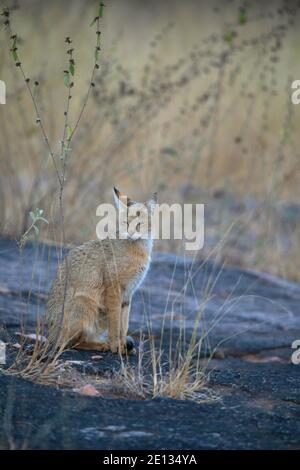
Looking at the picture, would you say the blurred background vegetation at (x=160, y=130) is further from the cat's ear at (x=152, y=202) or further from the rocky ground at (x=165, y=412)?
the rocky ground at (x=165, y=412)

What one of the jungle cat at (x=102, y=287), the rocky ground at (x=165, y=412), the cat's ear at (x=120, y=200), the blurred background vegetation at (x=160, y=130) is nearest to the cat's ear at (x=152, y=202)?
the jungle cat at (x=102, y=287)

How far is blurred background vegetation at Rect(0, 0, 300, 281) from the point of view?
9.57 meters

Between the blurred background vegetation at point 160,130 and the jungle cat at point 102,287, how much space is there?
5.43 feet

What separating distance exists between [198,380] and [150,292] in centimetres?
320

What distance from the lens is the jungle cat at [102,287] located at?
549 cm

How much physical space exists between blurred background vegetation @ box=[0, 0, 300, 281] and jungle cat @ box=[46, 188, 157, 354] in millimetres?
1656

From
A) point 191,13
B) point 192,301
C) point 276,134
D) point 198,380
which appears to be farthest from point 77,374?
point 191,13

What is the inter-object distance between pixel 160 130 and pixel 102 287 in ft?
26.3

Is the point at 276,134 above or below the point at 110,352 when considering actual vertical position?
above

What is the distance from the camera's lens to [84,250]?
5.82 meters

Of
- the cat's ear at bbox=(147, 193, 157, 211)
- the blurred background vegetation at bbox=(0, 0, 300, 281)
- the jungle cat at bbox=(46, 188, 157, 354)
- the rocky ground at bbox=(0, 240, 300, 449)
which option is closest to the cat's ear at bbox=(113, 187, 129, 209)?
the jungle cat at bbox=(46, 188, 157, 354)

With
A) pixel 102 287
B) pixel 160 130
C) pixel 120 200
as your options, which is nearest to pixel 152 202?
pixel 120 200

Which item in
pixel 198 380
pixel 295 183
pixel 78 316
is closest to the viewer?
pixel 198 380
